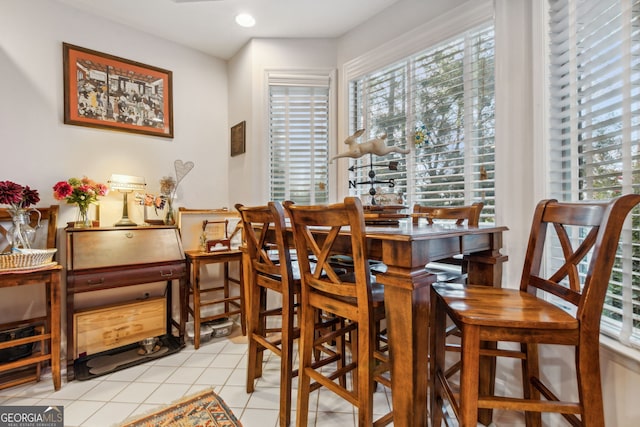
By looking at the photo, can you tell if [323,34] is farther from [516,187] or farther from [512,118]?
[516,187]

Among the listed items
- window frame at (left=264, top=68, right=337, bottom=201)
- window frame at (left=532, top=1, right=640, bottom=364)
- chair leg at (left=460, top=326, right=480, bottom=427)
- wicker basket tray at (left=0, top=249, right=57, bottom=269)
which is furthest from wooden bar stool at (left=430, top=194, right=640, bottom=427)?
wicker basket tray at (left=0, top=249, right=57, bottom=269)

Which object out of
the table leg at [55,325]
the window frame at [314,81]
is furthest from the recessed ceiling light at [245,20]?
the table leg at [55,325]

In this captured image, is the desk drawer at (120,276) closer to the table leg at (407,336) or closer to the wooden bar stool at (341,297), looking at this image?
the wooden bar stool at (341,297)

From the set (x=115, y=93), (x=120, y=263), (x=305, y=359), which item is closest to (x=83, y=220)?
(x=120, y=263)

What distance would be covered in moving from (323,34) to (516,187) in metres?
2.27

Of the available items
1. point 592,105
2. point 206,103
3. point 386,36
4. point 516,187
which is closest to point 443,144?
point 516,187

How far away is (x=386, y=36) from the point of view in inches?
98.3

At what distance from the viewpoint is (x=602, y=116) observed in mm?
1382

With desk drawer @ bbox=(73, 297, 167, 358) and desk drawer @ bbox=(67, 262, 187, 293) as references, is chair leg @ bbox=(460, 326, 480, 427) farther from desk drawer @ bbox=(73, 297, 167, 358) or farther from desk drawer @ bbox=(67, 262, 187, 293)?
desk drawer @ bbox=(73, 297, 167, 358)

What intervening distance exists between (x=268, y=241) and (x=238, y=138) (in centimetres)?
173

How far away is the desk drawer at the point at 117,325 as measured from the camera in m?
2.09

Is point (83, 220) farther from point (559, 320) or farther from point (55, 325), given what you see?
point (559, 320)

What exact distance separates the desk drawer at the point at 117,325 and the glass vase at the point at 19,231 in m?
0.58

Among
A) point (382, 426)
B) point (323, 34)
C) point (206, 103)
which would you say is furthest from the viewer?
point (206, 103)
